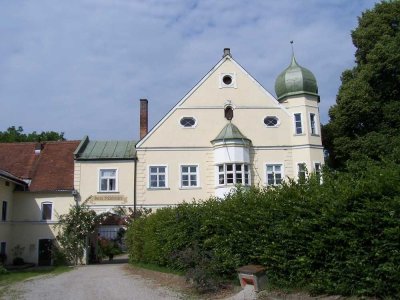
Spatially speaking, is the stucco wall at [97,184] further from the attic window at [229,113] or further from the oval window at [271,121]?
the oval window at [271,121]

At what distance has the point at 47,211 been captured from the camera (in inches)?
1256

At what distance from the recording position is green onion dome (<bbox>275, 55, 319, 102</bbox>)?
1305 inches

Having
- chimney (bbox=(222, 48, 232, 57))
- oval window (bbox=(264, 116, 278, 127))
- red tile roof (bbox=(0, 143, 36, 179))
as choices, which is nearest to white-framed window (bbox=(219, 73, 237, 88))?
chimney (bbox=(222, 48, 232, 57))

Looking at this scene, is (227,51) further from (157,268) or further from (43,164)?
(157,268)

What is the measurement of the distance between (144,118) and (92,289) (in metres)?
19.9

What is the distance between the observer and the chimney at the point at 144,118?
34131 millimetres

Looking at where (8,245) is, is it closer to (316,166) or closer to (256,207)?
(316,166)

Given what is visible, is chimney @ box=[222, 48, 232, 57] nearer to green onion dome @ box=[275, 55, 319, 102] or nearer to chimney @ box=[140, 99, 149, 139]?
green onion dome @ box=[275, 55, 319, 102]

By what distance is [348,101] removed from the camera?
30391 millimetres

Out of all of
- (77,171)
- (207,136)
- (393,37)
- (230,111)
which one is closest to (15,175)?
(77,171)

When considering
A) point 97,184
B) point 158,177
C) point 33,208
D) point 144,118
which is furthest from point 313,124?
point 33,208

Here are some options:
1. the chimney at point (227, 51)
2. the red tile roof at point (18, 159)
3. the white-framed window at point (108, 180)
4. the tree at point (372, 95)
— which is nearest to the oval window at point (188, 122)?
the chimney at point (227, 51)

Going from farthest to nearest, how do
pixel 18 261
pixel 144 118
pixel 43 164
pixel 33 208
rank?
pixel 144 118 → pixel 43 164 → pixel 33 208 → pixel 18 261

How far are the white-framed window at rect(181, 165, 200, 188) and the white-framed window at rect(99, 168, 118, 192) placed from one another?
4610 millimetres
